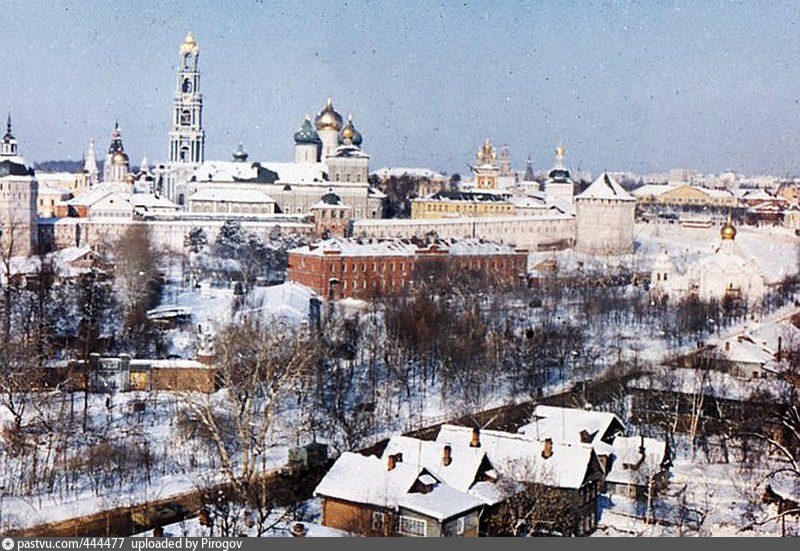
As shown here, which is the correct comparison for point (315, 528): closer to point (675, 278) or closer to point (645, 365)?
point (645, 365)

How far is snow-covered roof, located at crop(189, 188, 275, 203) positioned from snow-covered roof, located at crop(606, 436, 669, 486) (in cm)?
1522

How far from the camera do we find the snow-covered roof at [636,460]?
7.45 m

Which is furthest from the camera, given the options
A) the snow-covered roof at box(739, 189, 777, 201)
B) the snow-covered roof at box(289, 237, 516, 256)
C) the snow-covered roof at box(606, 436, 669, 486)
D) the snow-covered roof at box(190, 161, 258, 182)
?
the snow-covered roof at box(739, 189, 777, 201)

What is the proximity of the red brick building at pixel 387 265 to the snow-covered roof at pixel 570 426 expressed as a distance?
725 cm

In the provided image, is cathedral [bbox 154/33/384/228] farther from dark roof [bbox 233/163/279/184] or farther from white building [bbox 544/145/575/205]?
white building [bbox 544/145/575/205]

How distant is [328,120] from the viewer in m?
26.2

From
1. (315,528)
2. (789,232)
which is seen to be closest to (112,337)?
(315,528)

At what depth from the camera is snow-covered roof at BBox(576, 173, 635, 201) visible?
22.5 m

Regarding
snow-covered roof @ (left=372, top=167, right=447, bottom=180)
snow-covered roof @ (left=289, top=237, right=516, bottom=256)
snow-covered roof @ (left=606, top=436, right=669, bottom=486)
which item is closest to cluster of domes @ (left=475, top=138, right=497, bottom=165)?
snow-covered roof @ (left=372, top=167, right=447, bottom=180)

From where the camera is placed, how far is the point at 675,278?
15.9m

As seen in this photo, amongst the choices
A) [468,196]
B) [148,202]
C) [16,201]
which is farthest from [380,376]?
[468,196]

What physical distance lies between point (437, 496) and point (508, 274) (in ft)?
38.0

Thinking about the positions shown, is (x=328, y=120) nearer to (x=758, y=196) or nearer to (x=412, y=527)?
(x=758, y=196)

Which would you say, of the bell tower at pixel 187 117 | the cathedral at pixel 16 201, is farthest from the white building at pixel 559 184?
the cathedral at pixel 16 201
